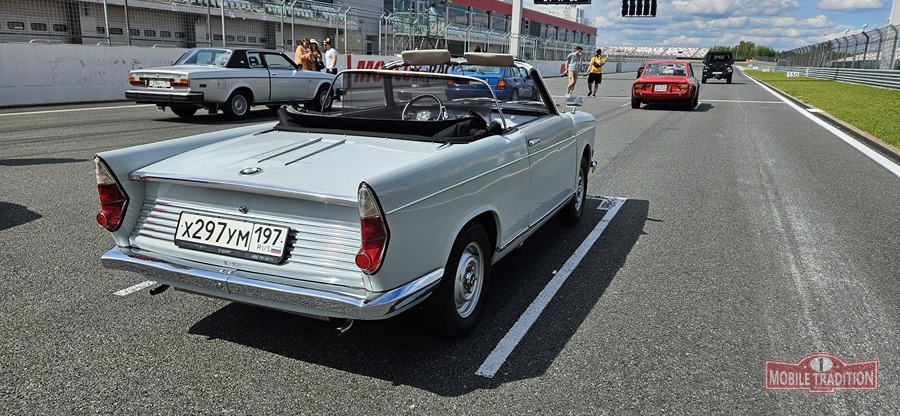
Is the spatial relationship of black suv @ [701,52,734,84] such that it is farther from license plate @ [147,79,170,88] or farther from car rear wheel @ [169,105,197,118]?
license plate @ [147,79,170,88]

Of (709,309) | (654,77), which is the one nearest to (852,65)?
(654,77)

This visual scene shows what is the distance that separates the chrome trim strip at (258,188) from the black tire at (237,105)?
33.7 feet

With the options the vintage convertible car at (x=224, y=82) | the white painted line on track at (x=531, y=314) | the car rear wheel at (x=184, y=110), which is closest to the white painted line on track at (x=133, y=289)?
the white painted line on track at (x=531, y=314)

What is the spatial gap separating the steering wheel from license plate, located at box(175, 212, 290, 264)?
5.33 feet

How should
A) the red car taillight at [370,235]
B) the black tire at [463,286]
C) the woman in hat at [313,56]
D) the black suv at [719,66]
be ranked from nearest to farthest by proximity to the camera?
the red car taillight at [370,235] < the black tire at [463,286] < the woman in hat at [313,56] < the black suv at [719,66]

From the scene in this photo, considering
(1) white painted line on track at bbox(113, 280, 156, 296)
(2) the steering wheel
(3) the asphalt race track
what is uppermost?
(2) the steering wheel

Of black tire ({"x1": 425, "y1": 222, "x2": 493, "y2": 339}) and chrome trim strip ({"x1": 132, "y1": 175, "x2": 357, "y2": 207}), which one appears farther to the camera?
black tire ({"x1": 425, "y1": 222, "x2": 493, "y2": 339})

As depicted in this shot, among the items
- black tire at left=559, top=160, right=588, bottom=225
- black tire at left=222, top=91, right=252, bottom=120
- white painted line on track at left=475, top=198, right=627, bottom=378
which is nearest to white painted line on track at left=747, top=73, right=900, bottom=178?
black tire at left=559, top=160, right=588, bottom=225

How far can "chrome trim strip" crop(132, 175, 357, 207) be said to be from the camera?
2719 mm

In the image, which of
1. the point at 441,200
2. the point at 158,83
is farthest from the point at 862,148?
the point at 158,83

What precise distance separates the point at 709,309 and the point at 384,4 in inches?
2091

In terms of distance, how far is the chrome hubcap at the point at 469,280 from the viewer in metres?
3.27

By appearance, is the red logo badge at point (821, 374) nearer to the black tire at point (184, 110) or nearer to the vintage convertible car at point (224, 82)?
the vintage convertible car at point (224, 82)

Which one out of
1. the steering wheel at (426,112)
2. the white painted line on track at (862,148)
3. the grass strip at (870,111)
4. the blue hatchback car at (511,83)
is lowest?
the white painted line on track at (862,148)
